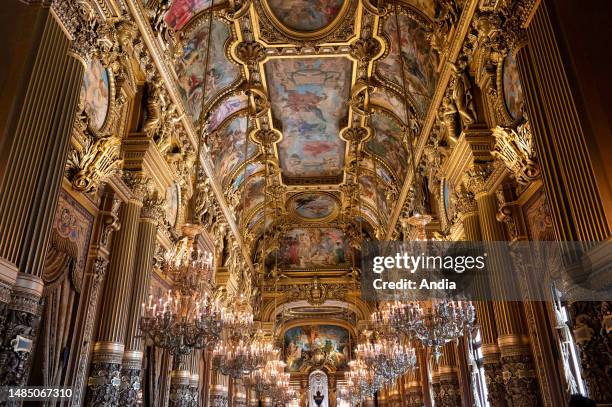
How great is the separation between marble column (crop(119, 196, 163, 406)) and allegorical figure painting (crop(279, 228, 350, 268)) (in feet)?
53.9

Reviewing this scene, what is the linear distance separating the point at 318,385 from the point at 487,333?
28.6 meters

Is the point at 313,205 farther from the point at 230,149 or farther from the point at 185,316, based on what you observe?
the point at 185,316

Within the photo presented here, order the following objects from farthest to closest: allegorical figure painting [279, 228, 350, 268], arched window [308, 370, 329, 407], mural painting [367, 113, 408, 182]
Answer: arched window [308, 370, 329, 407] < allegorical figure painting [279, 228, 350, 268] < mural painting [367, 113, 408, 182]

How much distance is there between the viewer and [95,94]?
8.05 meters

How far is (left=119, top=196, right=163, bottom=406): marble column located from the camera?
8.11 m

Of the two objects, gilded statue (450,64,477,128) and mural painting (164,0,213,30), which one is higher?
mural painting (164,0,213,30)

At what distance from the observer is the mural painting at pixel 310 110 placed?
46.1 feet

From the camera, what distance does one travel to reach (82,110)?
7406 millimetres

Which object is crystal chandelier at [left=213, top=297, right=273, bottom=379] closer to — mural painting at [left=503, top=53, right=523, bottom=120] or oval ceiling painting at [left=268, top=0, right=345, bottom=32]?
mural painting at [left=503, top=53, right=523, bottom=120]

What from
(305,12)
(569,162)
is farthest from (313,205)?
(569,162)

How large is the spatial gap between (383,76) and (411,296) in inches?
319

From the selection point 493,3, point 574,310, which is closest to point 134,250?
point 574,310

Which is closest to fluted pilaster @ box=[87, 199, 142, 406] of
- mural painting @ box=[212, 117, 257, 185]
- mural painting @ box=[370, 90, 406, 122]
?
mural painting @ box=[212, 117, 257, 185]

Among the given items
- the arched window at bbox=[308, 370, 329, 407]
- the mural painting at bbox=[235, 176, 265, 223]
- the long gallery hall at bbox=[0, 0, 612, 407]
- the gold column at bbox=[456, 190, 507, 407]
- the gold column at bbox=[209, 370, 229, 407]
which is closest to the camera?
the long gallery hall at bbox=[0, 0, 612, 407]
